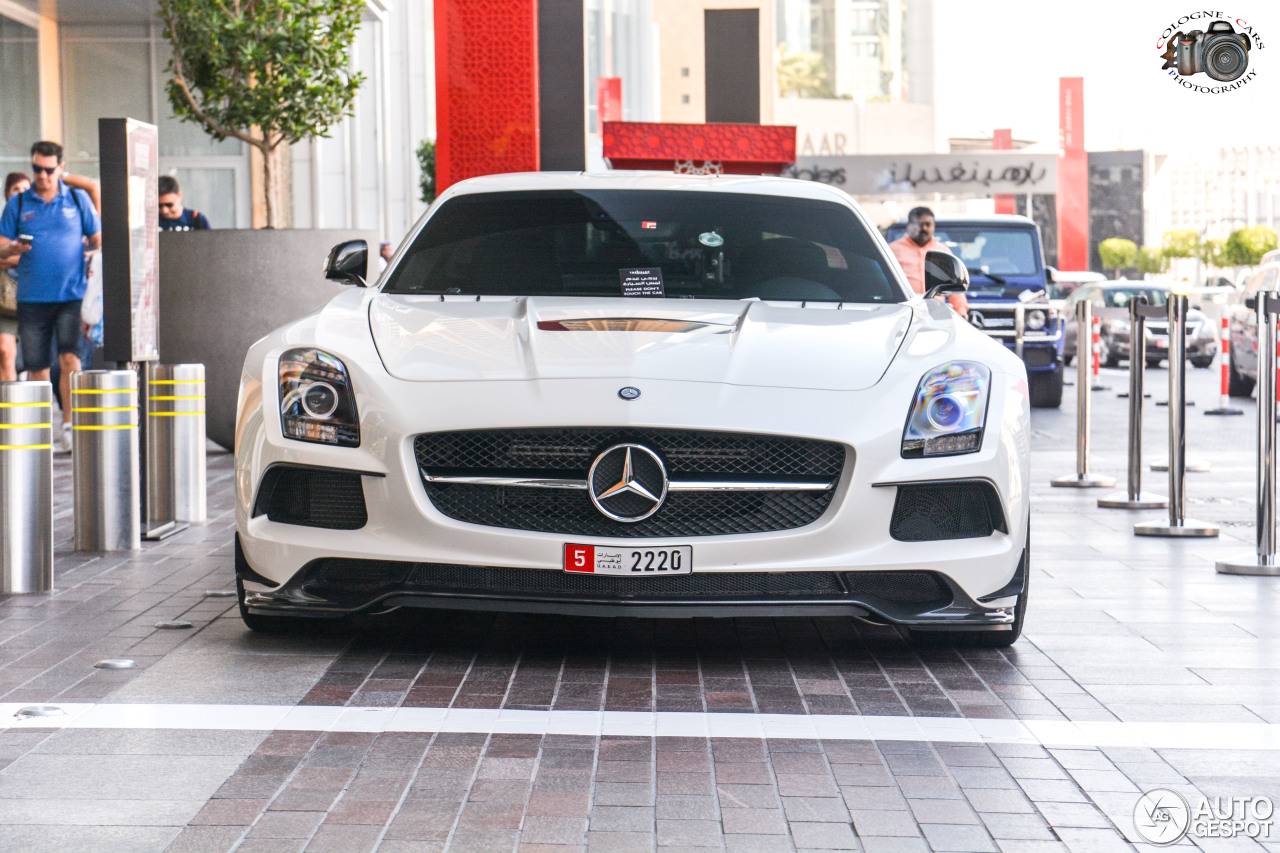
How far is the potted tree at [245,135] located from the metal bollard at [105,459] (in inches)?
A: 146

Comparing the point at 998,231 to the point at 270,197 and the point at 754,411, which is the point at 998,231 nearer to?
the point at 270,197

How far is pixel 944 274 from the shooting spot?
6059mm

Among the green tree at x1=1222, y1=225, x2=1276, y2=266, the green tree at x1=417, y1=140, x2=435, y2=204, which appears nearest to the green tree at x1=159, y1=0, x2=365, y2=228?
the green tree at x1=417, y1=140, x2=435, y2=204

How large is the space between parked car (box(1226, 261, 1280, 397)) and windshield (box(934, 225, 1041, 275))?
2285 millimetres

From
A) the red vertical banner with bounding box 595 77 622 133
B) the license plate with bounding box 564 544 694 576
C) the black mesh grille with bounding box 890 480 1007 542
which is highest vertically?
the red vertical banner with bounding box 595 77 622 133

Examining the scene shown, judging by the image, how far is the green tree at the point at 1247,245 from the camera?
246ft

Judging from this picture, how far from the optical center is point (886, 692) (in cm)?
438

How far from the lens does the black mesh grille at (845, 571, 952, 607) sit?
4516 mm

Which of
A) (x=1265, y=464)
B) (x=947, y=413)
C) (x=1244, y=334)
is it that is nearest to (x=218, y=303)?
(x=1265, y=464)

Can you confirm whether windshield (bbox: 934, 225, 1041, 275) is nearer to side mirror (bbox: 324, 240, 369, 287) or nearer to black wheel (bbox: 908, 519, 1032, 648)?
side mirror (bbox: 324, 240, 369, 287)

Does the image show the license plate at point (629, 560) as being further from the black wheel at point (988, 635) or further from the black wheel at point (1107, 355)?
the black wheel at point (1107, 355)

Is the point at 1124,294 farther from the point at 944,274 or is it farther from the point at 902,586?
the point at 902,586

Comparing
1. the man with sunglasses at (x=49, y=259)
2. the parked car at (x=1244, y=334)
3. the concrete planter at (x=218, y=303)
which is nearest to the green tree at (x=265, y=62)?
the concrete planter at (x=218, y=303)

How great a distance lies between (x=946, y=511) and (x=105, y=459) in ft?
12.5
